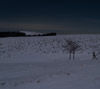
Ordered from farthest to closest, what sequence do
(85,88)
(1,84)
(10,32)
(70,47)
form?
(10,32) → (70,47) → (1,84) → (85,88)

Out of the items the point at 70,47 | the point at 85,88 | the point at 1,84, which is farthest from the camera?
the point at 70,47

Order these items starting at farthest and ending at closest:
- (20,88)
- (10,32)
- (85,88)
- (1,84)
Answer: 1. (10,32)
2. (1,84)
3. (20,88)
4. (85,88)

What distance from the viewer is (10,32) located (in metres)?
72.9

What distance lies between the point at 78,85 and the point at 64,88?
2.36 feet

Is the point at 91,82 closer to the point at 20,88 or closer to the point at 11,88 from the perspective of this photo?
the point at 20,88

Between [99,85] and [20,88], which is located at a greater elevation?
[99,85]

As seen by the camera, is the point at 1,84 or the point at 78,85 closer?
the point at 78,85

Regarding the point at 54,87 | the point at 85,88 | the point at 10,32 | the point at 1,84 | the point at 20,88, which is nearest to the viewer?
the point at 85,88

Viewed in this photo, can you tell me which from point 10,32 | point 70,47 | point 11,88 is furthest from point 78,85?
point 10,32

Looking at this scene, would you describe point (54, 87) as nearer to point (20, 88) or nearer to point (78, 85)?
point (78, 85)

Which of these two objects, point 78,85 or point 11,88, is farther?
point 11,88

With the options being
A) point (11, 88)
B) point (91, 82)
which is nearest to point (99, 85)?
point (91, 82)

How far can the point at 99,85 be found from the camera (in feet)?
18.7

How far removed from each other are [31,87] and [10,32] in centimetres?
7070
